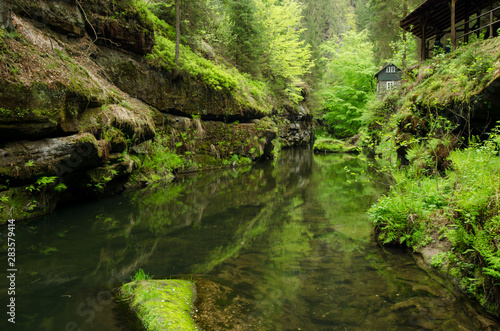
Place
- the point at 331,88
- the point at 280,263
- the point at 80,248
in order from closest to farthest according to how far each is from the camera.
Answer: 1. the point at 280,263
2. the point at 80,248
3. the point at 331,88

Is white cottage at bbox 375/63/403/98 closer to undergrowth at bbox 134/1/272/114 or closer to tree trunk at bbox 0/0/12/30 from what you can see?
undergrowth at bbox 134/1/272/114

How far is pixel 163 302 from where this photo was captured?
139 inches

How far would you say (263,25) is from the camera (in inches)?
1061

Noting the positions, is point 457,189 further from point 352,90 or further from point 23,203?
point 352,90

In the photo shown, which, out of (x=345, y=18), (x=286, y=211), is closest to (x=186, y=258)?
(x=286, y=211)

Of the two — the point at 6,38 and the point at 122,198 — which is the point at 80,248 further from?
the point at 6,38

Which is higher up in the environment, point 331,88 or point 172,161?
point 331,88

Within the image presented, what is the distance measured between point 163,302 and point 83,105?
764cm

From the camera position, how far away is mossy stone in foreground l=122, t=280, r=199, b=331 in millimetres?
3166

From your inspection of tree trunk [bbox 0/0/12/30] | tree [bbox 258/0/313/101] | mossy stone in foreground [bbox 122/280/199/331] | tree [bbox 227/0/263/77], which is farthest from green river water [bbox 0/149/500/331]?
tree [bbox 258/0/313/101]

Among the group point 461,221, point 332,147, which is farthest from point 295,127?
point 461,221

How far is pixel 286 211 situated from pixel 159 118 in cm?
938

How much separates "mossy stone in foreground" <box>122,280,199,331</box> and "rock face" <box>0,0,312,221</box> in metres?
5.35

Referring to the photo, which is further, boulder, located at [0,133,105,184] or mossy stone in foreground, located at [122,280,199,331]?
boulder, located at [0,133,105,184]
